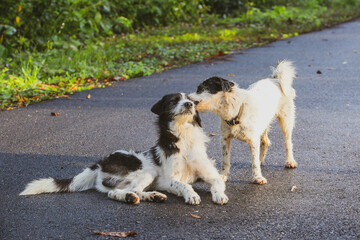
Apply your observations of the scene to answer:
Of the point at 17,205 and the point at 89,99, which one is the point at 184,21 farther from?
the point at 17,205

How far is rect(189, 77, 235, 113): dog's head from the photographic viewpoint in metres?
4.53

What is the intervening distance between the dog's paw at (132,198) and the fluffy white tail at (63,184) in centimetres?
57

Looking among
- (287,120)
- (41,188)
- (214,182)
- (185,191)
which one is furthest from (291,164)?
(41,188)

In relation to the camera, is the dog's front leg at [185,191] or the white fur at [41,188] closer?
the dog's front leg at [185,191]

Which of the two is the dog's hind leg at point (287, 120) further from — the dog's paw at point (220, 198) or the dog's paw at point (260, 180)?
the dog's paw at point (220, 198)

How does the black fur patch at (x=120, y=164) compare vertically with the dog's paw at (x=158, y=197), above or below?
above

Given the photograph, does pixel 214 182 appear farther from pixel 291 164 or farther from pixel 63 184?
pixel 63 184

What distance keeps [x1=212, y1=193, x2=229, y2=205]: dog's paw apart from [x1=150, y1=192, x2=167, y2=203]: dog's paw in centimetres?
43

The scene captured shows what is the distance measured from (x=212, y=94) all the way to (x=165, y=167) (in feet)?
2.61

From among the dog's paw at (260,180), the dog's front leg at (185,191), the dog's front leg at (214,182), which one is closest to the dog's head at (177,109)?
the dog's front leg at (214,182)

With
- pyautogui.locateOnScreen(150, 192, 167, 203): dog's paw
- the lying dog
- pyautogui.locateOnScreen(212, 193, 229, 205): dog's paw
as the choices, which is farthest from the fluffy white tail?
pyautogui.locateOnScreen(212, 193, 229, 205): dog's paw

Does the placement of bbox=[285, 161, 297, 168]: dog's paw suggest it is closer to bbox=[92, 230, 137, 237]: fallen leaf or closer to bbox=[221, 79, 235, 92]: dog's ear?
bbox=[221, 79, 235, 92]: dog's ear

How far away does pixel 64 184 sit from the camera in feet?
15.0

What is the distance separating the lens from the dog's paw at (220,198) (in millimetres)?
4230
